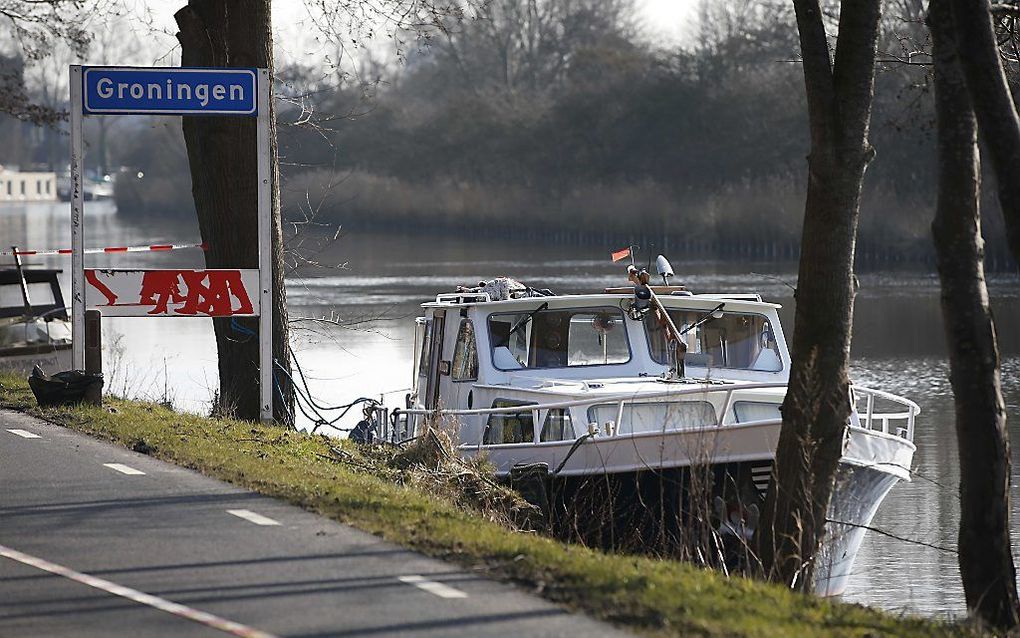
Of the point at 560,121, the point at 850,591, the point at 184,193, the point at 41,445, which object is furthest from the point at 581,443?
the point at 184,193

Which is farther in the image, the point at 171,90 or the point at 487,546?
the point at 171,90

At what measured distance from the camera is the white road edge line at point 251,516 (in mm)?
Answer: 9734

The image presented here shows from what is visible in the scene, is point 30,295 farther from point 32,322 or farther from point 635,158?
point 635,158

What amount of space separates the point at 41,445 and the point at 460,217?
191 feet

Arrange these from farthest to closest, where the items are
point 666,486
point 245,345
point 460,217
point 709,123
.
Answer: point 460,217 → point 709,123 → point 245,345 → point 666,486

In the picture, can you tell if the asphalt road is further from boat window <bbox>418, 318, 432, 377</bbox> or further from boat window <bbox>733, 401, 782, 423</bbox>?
boat window <bbox>418, 318, 432, 377</bbox>

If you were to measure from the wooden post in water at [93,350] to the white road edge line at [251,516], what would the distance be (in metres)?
5.10

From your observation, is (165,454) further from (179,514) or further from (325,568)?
(325,568)

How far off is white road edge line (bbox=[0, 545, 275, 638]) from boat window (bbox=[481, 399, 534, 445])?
6447 mm

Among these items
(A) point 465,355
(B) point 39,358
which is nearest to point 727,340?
(A) point 465,355

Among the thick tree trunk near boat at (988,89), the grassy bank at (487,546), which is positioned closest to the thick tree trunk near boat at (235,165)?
the grassy bank at (487,546)

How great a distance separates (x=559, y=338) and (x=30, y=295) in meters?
10.8

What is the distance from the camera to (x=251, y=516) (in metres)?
9.89

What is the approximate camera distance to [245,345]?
55.1 ft
